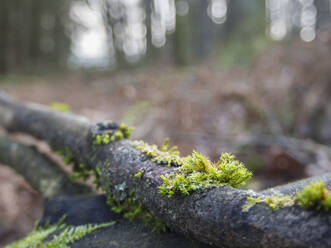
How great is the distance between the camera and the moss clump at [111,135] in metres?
2.44

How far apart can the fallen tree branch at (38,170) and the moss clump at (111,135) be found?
71cm

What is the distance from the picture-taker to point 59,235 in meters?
2.15

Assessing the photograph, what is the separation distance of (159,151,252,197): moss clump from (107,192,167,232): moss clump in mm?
376

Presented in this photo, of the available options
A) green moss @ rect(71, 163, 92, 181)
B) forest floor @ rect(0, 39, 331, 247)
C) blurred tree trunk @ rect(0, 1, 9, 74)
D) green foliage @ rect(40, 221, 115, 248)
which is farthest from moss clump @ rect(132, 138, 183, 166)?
blurred tree trunk @ rect(0, 1, 9, 74)

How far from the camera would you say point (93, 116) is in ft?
20.1

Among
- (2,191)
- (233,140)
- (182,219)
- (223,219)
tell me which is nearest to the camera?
(223,219)

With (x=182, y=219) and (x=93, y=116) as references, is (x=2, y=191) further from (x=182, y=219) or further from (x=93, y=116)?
(x=182, y=219)

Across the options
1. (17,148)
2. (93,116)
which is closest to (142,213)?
(17,148)

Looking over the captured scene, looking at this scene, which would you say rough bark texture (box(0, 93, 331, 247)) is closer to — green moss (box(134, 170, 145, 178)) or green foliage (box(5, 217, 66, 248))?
green moss (box(134, 170, 145, 178))

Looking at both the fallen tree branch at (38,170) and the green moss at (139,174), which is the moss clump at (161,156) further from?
the fallen tree branch at (38,170)

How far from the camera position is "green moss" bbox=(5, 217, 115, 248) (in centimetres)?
207

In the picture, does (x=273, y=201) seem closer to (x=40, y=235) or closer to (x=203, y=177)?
(x=203, y=177)

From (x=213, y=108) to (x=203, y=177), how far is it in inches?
186

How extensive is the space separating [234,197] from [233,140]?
394 centimetres
